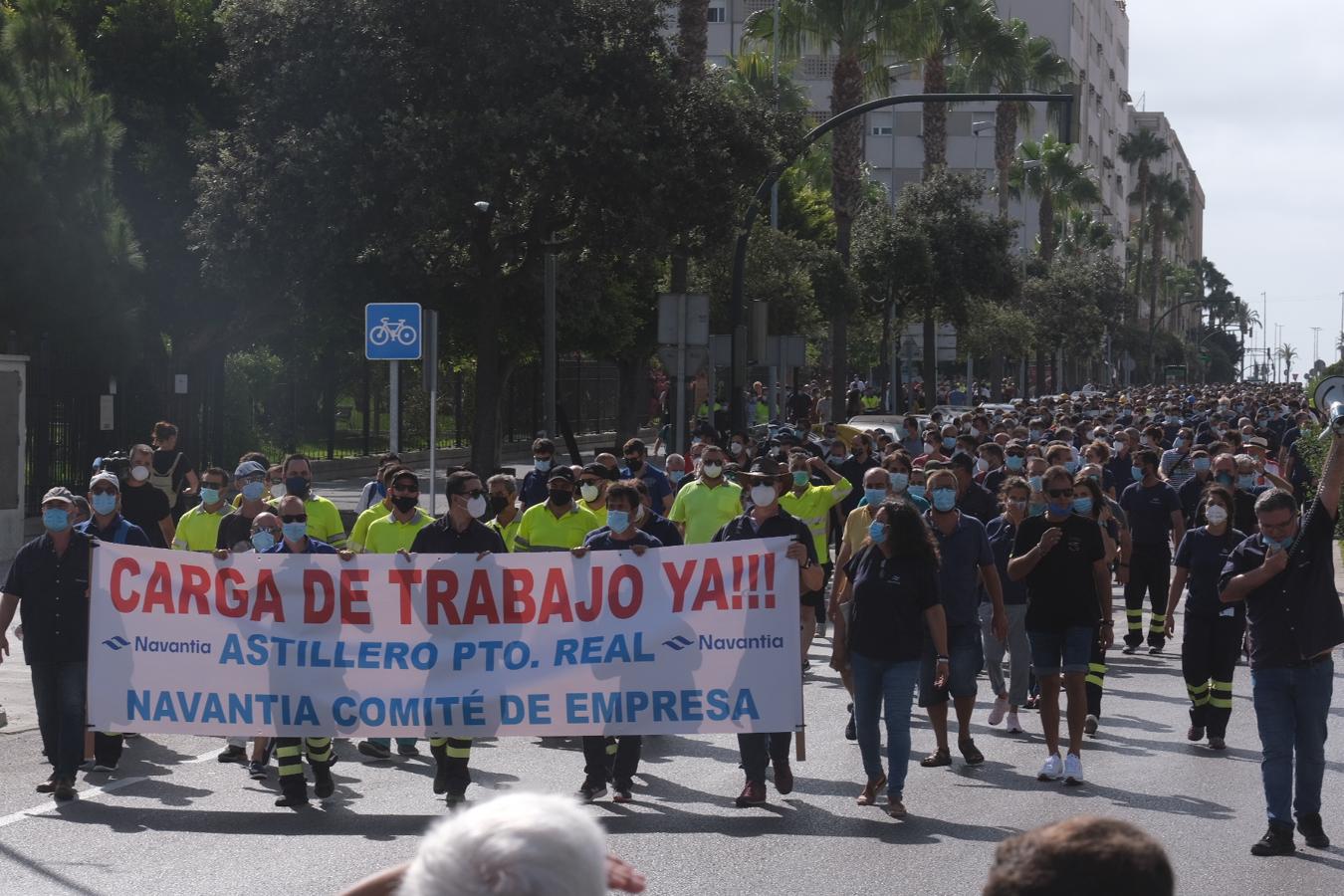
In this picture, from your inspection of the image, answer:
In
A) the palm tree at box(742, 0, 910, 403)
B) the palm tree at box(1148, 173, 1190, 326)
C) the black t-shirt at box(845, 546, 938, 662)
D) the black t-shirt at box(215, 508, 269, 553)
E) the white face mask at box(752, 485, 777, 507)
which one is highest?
the palm tree at box(1148, 173, 1190, 326)

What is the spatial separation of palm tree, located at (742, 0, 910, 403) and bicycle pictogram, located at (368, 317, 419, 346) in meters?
21.9

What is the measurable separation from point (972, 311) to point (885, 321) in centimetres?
597

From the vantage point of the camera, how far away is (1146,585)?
16.2 metres

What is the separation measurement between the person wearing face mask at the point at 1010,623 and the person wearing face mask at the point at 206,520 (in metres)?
4.97

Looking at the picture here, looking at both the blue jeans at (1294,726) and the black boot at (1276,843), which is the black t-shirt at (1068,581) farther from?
the black boot at (1276,843)

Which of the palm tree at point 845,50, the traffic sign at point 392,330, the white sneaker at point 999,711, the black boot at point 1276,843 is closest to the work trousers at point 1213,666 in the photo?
the white sneaker at point 999,711

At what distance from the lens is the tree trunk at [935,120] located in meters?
48.5

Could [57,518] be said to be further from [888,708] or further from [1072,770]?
[1072,770]

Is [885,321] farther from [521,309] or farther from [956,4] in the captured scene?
[521,309]

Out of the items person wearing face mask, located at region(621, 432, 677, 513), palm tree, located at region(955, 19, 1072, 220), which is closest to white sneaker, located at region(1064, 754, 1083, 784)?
person wearing face mask, located at region(621, 432, 677, 513)

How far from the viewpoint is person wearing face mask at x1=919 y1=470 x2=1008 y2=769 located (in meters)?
10.6

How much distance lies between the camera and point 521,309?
3203 centimetres

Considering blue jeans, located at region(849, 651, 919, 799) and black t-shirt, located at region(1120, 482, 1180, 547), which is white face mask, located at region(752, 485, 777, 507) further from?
black t-shirt, located at region(1120, 482, 1180, 547)

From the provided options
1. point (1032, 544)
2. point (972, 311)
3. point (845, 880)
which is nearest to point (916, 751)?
point (1032, 544)
